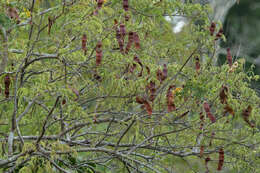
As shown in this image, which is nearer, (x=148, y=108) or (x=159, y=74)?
(x=148, y=108)

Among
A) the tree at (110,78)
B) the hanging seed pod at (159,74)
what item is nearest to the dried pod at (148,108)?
the tree at (110,78)

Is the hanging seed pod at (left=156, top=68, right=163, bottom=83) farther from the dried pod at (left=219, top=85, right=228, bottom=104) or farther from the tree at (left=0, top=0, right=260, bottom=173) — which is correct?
the dried pod at (left=219, top=85, right=228, bottom=104)

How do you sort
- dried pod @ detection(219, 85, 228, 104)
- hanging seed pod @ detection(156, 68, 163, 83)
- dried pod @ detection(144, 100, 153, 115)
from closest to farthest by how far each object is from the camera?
dried pod @ detection(219, 85, 228, 104)
dried pod @ detection(144, 100, 153, 115)
hanging seed pod @ detection(156, 68, 163, 83)

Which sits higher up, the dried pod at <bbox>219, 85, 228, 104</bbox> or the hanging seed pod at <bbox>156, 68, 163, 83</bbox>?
the hanging seed pod at <bbox>156, 68, 163, 83</bbox>

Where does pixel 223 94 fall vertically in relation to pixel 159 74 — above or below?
below

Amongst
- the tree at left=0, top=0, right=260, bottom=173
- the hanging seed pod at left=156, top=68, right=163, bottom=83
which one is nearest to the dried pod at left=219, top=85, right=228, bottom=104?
the tree at left=0, top=0, right=260, bottom=173

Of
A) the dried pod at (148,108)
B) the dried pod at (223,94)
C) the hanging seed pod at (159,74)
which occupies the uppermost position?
the hanging seed pod at (159,74)

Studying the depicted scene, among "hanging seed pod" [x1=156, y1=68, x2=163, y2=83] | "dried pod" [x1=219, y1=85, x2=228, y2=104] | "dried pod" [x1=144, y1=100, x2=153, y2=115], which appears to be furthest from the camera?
"hanging seed pod" [x1=156, y1=68, x2=163, y2=83]

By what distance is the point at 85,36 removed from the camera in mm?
3982

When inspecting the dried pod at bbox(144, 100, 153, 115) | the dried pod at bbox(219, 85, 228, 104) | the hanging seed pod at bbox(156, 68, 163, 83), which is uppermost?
the hanging seed pod at bbox(156, 68, 163, 83)

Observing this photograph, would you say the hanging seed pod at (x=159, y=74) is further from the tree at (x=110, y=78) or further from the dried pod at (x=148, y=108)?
the dried pod at (x=148, y=108)

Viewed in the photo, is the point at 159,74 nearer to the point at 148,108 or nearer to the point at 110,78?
the point at 148,108

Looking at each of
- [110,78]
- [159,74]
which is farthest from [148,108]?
[110,78]

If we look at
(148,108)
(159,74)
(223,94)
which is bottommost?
(148,108)
